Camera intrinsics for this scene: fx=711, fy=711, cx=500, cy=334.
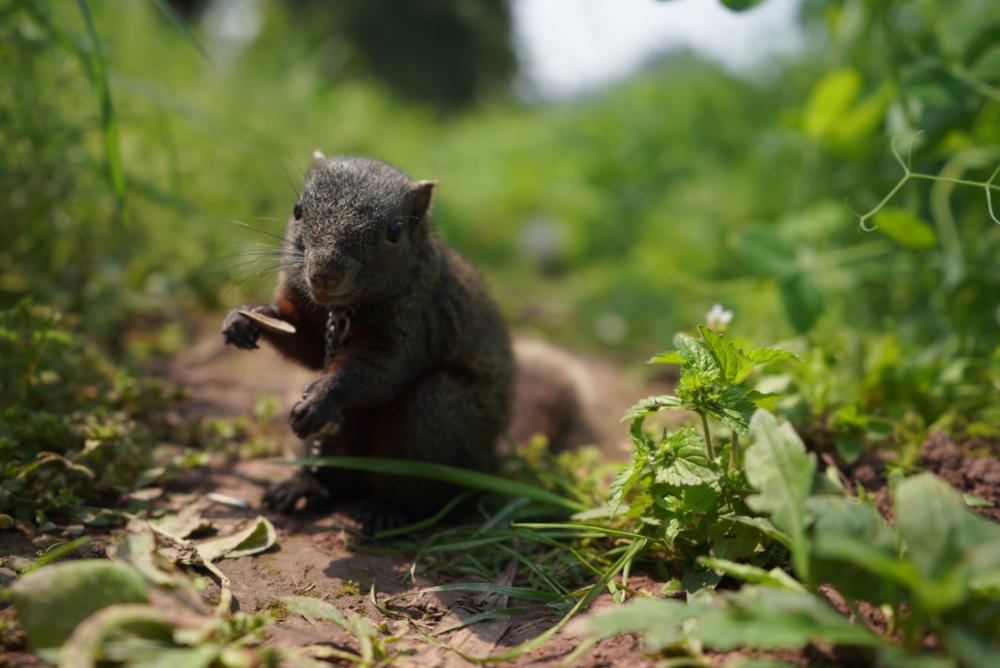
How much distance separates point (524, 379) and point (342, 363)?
1939 mm

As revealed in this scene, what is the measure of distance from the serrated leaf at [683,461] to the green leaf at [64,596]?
1.56 m

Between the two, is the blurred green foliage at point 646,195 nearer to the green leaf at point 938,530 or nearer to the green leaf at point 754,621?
the green leaf at point 938,530

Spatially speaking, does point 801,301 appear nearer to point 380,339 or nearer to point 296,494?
point 380,339

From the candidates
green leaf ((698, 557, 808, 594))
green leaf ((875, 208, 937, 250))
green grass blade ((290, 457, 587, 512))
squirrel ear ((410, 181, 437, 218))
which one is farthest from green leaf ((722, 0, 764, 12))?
green leaf ((698, 557, 808, 594))

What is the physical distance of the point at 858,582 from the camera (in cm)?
183

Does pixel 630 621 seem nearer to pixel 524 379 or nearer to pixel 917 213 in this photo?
pixel 524 379

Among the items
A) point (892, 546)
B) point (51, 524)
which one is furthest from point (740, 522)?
point (51, 524)

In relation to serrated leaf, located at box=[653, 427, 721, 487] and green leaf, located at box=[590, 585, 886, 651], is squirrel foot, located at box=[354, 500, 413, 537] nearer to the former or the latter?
serrated leaf, located at box=[653, 427, 721, 487]

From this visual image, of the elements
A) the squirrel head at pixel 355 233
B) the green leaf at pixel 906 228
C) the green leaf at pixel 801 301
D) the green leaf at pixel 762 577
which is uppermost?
the green leaf at pixel 906 228

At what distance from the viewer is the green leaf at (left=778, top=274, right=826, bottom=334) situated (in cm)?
371

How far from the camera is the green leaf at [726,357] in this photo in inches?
92.8

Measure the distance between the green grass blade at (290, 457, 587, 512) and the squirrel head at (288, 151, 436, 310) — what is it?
0.64 meters

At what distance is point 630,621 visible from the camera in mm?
1704

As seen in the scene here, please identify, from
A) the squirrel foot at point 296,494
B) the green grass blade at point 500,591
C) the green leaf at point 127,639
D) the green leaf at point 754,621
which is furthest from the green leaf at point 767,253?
the green leaf at point 127,639
